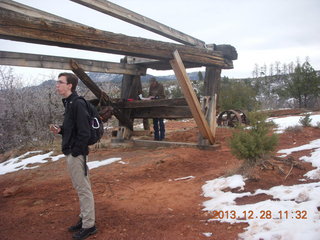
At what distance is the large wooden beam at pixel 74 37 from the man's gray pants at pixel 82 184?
185 cm

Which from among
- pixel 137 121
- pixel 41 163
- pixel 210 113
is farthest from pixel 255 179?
pixel 137 121

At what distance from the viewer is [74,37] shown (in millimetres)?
4684

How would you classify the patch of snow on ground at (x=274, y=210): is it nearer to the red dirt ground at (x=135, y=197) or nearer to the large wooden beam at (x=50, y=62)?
the red dirt ground at (x=135, y=197)

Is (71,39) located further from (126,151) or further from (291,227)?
(126,151)

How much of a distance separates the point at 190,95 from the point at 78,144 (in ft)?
13.3

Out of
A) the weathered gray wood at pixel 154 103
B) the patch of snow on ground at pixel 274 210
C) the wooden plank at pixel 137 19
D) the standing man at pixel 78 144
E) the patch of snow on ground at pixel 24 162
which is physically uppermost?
the wooden plank at pixel 137 19

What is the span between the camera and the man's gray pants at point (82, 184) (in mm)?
3494

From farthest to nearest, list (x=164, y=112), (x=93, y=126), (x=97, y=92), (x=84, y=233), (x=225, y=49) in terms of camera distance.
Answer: (x=164, y=112) < (x=225, y=49) < (x=97, y=92) < (x=93, y=126) < (x=84, y=233)

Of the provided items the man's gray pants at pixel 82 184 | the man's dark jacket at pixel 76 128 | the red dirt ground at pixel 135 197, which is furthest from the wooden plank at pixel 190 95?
the man's gray pants at pixel 82 184

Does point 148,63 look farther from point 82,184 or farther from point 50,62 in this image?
point 82,184

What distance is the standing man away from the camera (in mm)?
3426

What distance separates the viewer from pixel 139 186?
17.8 ft

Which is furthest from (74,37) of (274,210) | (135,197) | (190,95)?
(274,210)

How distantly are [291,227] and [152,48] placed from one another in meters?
4.12
